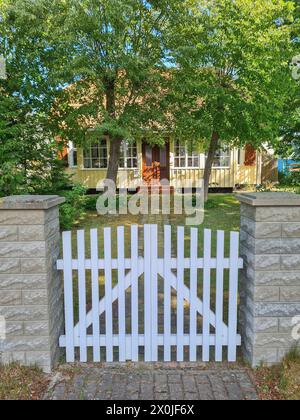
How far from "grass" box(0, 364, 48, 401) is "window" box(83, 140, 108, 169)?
1214 centimetres

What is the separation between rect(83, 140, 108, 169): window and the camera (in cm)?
1387

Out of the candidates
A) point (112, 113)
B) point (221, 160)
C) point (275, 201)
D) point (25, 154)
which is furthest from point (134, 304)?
point (221, 160)

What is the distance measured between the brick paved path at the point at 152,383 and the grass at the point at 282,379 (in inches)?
3.3

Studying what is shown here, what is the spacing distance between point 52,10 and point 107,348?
777 cm

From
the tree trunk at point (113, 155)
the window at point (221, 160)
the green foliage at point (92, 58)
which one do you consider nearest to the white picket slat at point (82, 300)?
the green foliage at point (92, 58)

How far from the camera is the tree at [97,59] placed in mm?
6520

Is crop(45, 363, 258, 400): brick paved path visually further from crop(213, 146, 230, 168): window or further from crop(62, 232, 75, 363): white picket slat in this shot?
crop(213, 146, 230, 168): window

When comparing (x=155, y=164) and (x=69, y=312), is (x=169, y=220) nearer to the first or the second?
(x=69, y=312)

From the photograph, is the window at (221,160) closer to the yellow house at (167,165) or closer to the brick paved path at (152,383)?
the yellow house at (167,165)

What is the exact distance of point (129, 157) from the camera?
45.3 ft

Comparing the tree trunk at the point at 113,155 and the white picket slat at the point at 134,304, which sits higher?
the tree trunk at the point at 113,155

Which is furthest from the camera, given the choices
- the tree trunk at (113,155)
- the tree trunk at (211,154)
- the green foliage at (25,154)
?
the tree trunk at (211,154)
